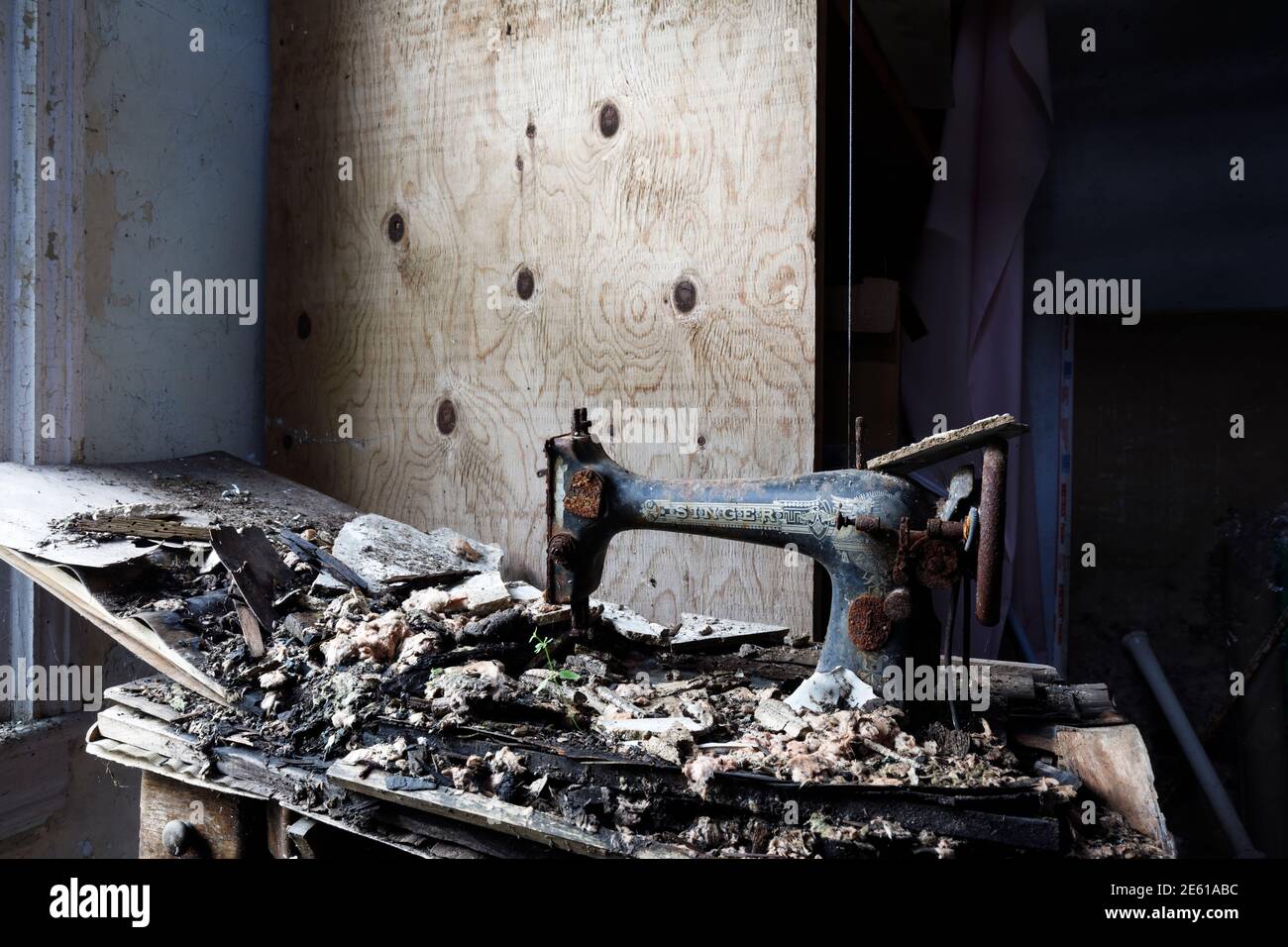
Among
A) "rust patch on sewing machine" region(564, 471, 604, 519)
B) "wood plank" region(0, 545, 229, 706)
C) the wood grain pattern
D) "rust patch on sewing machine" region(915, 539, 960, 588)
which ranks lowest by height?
"wood plank" region(0, 545, 229, 706)

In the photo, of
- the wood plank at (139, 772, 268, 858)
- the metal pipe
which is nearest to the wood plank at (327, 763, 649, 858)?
the wood plank at (139, 772, 268, 858)

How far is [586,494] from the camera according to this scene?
1469 millimetres

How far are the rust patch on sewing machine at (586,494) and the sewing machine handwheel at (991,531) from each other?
22.6 inches

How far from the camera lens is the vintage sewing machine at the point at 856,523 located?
1.21 metres

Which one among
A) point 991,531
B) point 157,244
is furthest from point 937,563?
point 157,244

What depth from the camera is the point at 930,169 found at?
254cm

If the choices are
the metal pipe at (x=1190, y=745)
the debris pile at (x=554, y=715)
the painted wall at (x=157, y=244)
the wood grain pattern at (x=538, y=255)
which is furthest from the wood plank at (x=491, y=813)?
the metal pipe at (x=1190, y=745)

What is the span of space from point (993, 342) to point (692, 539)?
44.4 inches

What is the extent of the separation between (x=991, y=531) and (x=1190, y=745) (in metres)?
2.04

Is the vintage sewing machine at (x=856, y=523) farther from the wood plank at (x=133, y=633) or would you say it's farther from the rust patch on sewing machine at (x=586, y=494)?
the wood plank at (x=133, y=633)

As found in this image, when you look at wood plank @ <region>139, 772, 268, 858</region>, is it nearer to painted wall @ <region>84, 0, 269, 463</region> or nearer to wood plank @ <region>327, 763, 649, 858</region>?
wood plank @ <region>327, 763, 649, 858</region>

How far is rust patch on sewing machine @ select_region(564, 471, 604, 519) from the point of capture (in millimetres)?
1466

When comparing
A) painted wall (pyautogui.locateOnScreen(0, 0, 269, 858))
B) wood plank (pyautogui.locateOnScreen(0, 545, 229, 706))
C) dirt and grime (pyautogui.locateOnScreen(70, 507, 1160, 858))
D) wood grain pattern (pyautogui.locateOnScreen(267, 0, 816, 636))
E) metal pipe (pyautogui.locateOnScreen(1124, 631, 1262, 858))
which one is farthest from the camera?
metal pipe (pyautogui.locateOnScreen(1124, 631, 1262, 858))

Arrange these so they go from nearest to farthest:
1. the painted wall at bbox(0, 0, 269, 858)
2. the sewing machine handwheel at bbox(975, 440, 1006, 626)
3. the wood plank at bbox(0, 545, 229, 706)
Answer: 1. the sewing machine handwheel at bbox(975, 440, 1006, 626)
2. the wood plank at bbox(0, 545, 229, 706)
3. the painted wall at bbox(0, 0, 269, 858)
